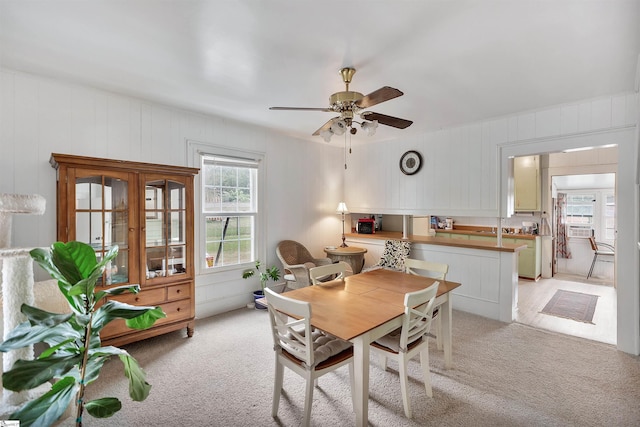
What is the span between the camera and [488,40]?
1.98 m

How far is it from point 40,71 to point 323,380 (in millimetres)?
3540

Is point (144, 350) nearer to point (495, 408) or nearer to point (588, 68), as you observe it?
point (495, 408)

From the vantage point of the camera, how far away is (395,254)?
4.46m

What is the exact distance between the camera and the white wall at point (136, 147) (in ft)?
8.43

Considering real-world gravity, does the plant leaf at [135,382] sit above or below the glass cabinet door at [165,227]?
below

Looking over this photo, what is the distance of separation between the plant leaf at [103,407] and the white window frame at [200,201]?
2527mm

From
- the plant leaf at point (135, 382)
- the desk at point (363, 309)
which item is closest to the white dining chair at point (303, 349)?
the desk at point (363, 309)

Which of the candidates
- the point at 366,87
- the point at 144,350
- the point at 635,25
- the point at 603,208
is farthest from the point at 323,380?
the point at 603,208

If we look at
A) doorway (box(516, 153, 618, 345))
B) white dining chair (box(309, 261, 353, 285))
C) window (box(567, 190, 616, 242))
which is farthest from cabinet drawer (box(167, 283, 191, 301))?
window (box(567, 190, 616, 242))

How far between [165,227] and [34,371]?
2102 millimetres

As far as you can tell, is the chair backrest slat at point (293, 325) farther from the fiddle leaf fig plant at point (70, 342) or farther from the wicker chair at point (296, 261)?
the wicker chair at point (296, 261)

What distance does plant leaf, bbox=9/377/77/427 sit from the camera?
3.45 feet

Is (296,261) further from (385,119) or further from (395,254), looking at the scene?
(385,119)

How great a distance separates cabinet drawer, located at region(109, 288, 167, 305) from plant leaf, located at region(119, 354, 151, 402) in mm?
1778
